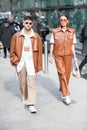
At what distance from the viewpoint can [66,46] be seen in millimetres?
8547

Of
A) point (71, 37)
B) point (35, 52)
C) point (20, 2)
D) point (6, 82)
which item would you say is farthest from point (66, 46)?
point (20, 2)

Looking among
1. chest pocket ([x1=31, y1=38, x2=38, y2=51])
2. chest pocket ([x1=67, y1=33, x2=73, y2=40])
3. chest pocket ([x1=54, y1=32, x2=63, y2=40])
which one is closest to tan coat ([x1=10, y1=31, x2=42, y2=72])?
chest pocket ([x1=31, y1=38, x2=38, y2=51])

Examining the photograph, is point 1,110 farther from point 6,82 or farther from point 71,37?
point 6,82

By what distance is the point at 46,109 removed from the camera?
8219mm

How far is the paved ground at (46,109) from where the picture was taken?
7.19m

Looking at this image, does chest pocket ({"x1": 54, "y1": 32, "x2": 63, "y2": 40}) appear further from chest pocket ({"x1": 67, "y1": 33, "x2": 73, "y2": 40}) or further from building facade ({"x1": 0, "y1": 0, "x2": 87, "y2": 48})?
→ building facade ({"x1": 0, "y1": 0, "x2": 87, "y2": 48})

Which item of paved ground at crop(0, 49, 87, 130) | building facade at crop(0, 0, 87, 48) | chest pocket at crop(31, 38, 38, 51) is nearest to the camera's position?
paved ground at crop(0, 49, 87, 130)

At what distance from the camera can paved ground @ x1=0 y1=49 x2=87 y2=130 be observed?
7191 millimetres

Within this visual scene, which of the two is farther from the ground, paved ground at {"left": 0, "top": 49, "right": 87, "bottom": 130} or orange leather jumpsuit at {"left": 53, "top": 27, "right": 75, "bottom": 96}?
orange leather jumpsuit at {"left": 53, "top": 27, "right": 75, "bottom": 96}

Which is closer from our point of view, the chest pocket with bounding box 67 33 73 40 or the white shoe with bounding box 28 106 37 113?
the white shoe with bounding box 28 106 37 113

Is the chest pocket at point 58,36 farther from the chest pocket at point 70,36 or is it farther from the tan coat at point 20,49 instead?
the tan coat at point 20,49

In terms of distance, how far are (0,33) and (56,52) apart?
8202 millimetres

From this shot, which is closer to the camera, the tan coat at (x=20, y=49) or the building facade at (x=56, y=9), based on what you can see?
the tan coat at (x=20, y=49)

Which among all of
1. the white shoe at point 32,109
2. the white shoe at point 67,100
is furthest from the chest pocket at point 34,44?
the white shoe at point 67,100
